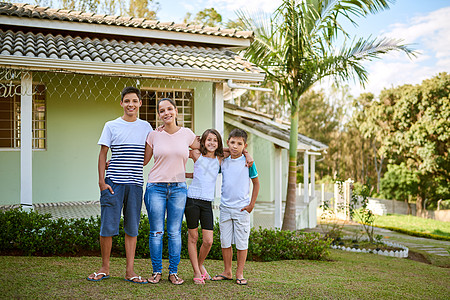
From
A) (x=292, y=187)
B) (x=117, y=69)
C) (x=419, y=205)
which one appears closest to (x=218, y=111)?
(x=117, y=69)

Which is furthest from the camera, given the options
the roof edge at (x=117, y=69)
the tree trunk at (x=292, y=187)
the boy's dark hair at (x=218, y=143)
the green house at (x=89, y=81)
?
the tree trunk at (x=292, y=187)

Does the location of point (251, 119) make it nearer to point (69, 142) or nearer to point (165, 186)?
point (69, 142)

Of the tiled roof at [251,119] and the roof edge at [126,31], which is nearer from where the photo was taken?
the roof edge at [126,31]

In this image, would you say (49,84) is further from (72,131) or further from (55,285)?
(55,285)

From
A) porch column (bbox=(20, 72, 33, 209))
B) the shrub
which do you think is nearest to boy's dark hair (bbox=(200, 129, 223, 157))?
the shrub

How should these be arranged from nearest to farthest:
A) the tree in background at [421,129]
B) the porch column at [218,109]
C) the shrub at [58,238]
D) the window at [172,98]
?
the shrub at [58,238] < the porch column at [218,109] < the window at [172,98] < the tree in background at [421,129]

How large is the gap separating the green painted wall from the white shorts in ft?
19.4

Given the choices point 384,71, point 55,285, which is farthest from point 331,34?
point 384,71

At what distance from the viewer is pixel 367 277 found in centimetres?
605

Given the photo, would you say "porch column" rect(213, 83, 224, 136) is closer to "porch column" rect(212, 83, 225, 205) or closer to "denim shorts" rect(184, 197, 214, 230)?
"porch column" rect(212, 83, 225, 205)

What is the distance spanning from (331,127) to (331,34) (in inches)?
1261

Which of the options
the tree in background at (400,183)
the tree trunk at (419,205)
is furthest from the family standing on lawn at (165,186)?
the tree trunk at (419,205)

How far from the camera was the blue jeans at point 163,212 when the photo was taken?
427 cm

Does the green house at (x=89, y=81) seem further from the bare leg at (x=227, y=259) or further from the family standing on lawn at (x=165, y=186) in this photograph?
the bare leg at (x=227, y=259)
